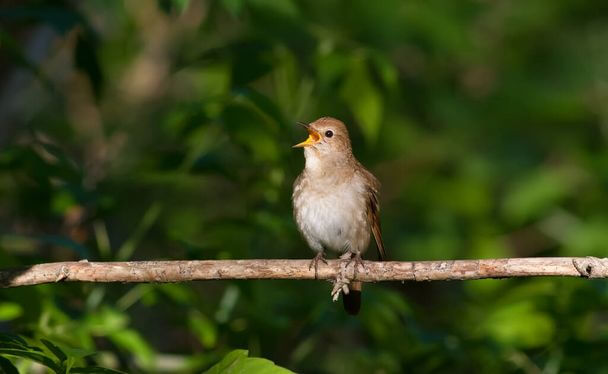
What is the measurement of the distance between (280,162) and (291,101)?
0.90 meters

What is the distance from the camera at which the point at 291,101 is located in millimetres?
7512

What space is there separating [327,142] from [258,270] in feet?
10.4

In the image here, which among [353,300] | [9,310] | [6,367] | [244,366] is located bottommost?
[244,366]

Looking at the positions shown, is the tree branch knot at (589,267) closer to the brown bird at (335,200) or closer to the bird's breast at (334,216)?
the brown bird at (335,200)

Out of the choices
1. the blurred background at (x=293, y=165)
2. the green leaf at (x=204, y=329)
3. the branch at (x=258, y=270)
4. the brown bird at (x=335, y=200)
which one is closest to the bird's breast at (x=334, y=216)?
the brown bird at (x=335, y=200)

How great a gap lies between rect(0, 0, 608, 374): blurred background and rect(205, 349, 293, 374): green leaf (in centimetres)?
165

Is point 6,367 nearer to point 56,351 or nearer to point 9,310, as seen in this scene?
point 56,351

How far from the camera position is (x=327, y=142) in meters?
7.94

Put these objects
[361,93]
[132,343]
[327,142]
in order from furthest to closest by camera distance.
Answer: [327,142] < [361,93] < [132,343]

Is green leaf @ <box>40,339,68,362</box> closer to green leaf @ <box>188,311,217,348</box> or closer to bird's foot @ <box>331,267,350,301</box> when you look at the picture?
bird's foot @ <box>331,267,350,301</box>

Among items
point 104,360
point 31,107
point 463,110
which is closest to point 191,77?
point 31,107

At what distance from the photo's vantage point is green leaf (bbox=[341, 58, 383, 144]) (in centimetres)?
707

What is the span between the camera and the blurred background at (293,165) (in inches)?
260

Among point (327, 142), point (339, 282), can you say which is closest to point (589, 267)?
point (339, 282)
